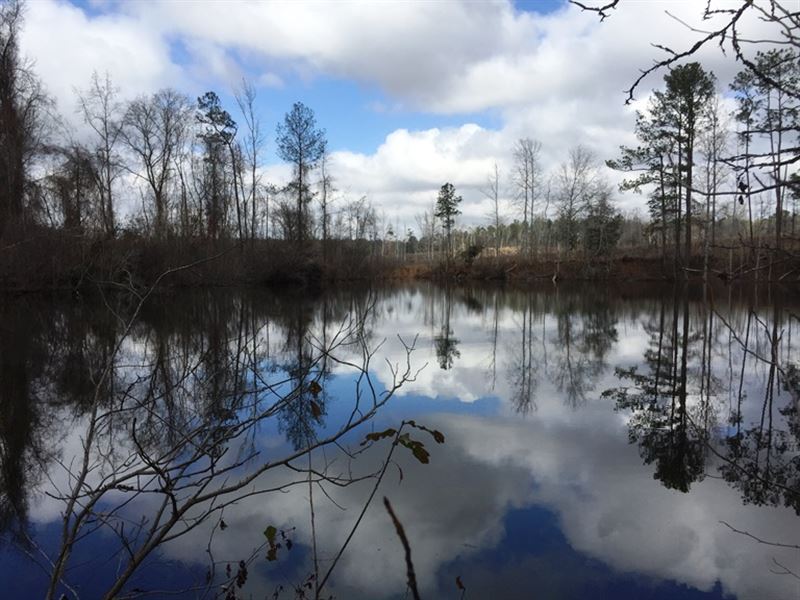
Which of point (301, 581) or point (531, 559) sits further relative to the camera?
point (531, 559)

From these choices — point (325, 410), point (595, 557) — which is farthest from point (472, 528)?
point (325, 410)

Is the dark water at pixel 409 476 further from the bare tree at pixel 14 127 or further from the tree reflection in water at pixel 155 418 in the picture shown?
the bare tree at pixel 14 127

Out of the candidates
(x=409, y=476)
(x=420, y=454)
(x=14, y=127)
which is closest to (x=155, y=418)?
(x=409, y=476)

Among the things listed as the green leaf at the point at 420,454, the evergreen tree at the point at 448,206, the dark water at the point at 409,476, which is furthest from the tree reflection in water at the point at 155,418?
the evergreen tree at the point at 448,206

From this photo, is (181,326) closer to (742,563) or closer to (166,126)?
(742,563)

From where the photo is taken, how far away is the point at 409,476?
17.3 ft

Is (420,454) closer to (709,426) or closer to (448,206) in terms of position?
(709,426)

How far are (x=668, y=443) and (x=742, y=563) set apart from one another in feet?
7.91

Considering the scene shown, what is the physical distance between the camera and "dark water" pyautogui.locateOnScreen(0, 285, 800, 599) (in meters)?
3.44

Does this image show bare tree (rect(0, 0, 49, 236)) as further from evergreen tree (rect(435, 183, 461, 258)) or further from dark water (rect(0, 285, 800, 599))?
evergreen tree (rect(435, 183, 461, 258))

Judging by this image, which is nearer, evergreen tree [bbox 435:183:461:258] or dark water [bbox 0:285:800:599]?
dark water [bbox 0:285:800:599]

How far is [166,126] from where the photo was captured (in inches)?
1500

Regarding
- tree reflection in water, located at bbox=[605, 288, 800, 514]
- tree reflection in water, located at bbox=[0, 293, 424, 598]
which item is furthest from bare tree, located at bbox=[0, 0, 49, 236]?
tree reflection in water, located at bbox=[605, 288, 800, 514]

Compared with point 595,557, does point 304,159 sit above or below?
above
